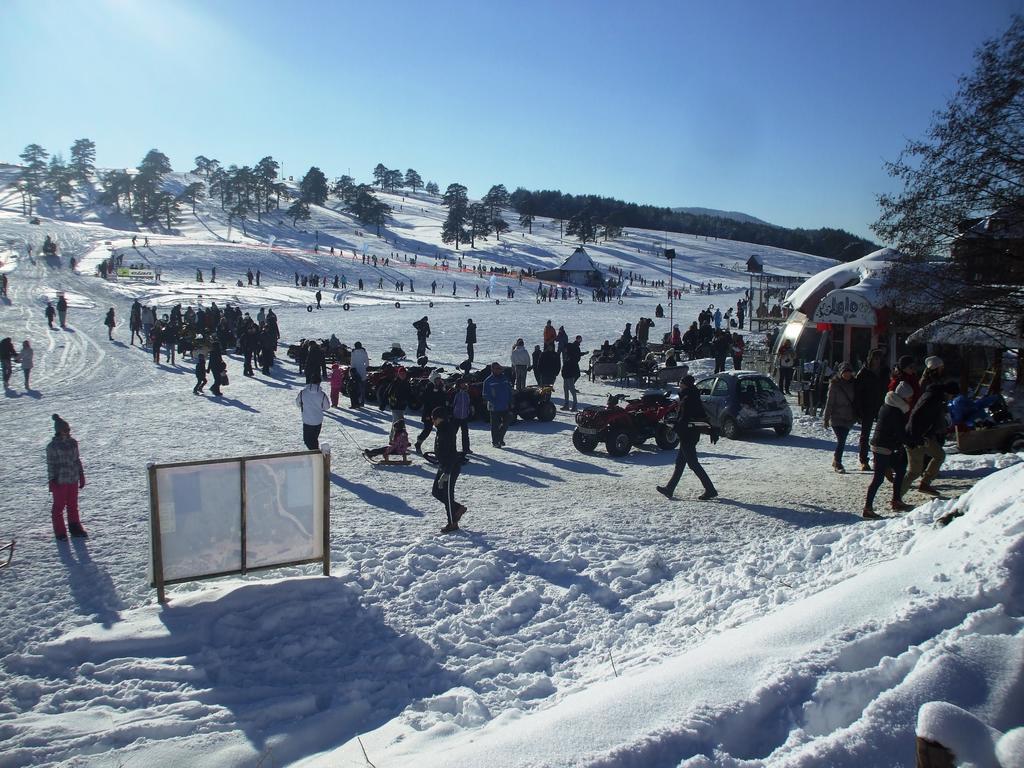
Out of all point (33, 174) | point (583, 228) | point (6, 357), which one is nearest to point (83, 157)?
point (33, 174)

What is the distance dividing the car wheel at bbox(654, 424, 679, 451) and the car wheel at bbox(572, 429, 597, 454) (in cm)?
119

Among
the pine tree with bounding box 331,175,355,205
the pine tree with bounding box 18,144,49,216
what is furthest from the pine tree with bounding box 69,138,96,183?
the pine tree with bounding box 331,175,355,205

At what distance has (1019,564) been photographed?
469cm

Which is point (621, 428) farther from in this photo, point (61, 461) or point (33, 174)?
point (33, 174)

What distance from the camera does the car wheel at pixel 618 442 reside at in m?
13.4

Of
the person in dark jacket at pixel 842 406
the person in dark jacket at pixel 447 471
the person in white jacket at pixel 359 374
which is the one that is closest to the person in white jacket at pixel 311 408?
the person in dark jacket at pixel 447 471

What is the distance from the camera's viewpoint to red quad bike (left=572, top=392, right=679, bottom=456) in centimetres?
1345

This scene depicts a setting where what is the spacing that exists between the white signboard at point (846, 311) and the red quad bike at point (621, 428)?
338 inches

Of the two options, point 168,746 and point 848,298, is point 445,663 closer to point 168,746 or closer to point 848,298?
point 168,746

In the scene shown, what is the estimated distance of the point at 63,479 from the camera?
8.51 meters

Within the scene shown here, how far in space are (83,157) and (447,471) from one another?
14824 centimetres

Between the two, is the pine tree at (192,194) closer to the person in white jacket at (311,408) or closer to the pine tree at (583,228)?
the pine tree at (583,228)

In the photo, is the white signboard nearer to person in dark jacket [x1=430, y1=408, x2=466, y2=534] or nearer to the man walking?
the man walking

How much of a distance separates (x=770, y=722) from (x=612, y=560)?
3.85 meters
